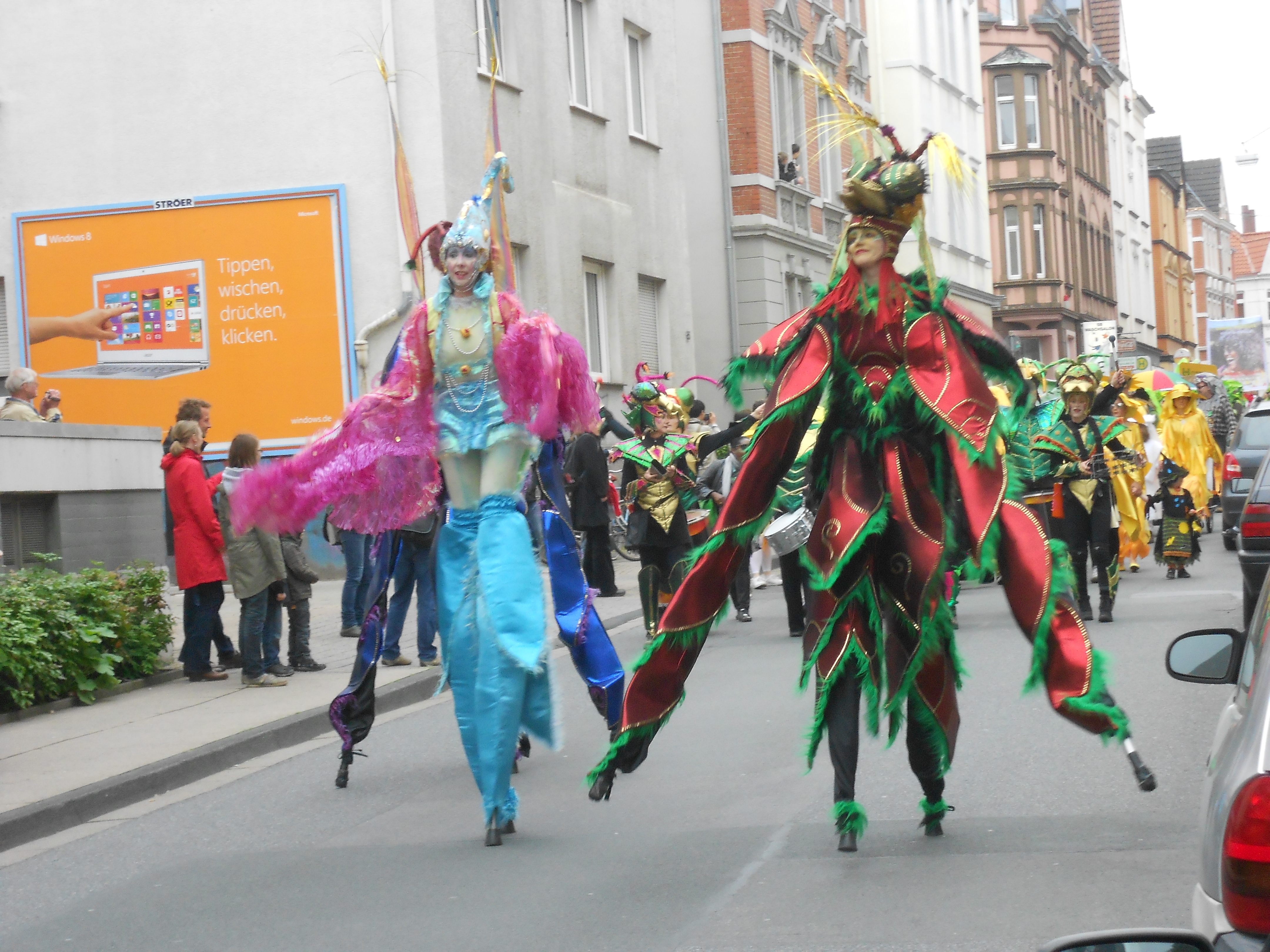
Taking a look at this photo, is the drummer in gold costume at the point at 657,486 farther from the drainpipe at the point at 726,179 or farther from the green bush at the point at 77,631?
the drainpipe at the point at 726,179

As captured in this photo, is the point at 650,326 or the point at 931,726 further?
the point at 650,326

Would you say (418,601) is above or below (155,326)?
below

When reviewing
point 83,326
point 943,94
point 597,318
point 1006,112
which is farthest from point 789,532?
point 1006,112

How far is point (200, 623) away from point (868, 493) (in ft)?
21.9

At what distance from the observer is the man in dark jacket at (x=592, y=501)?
609 inches

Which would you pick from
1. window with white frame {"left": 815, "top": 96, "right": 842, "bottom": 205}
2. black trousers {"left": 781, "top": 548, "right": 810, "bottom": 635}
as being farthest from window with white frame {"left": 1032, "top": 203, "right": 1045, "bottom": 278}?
black trousers {"left": 781, "top": 548, "right": 810, "bottom": 635}

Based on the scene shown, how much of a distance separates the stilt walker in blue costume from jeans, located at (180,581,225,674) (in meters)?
4.33

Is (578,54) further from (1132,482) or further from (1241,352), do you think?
(1241,352)

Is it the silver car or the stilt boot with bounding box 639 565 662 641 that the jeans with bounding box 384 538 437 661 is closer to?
the stilt boot with bounding box 639 565 662 641

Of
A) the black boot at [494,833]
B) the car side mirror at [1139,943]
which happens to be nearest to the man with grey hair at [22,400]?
the black boot at [494,833]

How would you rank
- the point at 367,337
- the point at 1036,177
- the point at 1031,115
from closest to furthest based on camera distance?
the point at 367,337 → the point at 1036,177 → the point at 1031,115

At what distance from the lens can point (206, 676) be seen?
1118 cm

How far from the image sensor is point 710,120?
28.9 m

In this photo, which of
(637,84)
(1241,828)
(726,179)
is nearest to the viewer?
(1241,828)
